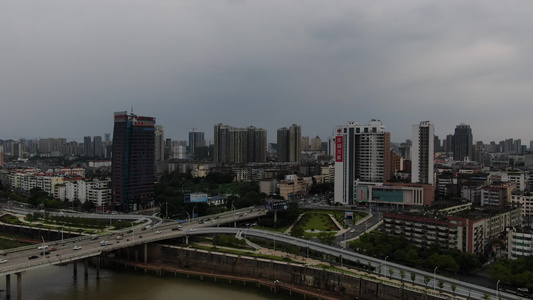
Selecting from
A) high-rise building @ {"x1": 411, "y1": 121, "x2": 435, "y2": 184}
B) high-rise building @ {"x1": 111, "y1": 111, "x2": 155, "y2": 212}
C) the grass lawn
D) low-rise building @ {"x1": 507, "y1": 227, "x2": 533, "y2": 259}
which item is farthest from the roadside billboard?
low-rise building @ {"x1": 507, "y1": 227, "x2": 533, "y2": 259}

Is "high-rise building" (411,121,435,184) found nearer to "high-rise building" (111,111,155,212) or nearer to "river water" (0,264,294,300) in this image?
"high-rise building" (111,111,155,212)

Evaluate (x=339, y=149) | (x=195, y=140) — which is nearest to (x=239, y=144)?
(x=339, y=149)

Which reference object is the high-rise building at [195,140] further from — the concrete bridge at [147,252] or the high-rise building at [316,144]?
the concrete bridge at [147,252]

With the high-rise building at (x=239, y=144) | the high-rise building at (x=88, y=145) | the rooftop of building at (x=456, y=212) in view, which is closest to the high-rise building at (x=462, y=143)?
the high-rise building at (x=239, y=144)

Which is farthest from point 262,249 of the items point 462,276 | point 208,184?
point 208,184

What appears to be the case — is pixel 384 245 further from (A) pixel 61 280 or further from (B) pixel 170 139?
(B) pixel 170 139
